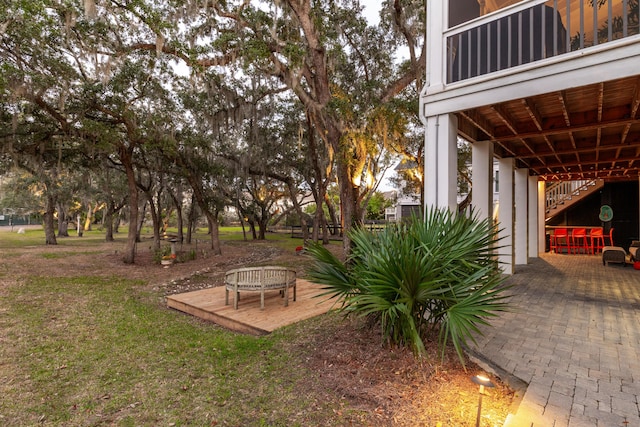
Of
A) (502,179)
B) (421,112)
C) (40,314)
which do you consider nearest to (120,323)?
(40,314)

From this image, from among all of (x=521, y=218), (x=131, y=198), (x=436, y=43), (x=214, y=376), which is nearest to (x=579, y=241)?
(x=521, y=218)

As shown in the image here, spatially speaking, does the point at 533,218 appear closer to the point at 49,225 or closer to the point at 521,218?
the point at 521,218

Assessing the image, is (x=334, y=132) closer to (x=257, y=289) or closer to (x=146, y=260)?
(x=257, y=289)

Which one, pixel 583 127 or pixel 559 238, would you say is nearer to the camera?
pixel 583 127

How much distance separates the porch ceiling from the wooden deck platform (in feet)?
13.9

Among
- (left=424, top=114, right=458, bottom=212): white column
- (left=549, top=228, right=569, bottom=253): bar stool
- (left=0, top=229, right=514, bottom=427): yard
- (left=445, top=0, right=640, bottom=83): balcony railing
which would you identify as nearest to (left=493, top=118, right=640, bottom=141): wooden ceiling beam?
(left=445, top=0, right=640, bottom=83): balcony railing

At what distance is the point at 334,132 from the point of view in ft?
27.2

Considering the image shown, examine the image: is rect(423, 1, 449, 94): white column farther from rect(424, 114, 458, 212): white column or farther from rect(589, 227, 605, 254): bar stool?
rect(589, 227, 605, 254): bar stool

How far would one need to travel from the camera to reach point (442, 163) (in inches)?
196

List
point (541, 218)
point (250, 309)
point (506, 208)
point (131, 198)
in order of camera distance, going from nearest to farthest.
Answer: point (250, 309) < point (506, 208) < point (131, 198) < point (541, 218)

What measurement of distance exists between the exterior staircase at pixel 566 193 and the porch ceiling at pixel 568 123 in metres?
3.91

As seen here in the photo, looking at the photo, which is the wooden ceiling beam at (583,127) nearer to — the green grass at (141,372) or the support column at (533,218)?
the green grass at (141,372)

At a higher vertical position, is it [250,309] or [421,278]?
[421,278]

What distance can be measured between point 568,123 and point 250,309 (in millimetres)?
6605
